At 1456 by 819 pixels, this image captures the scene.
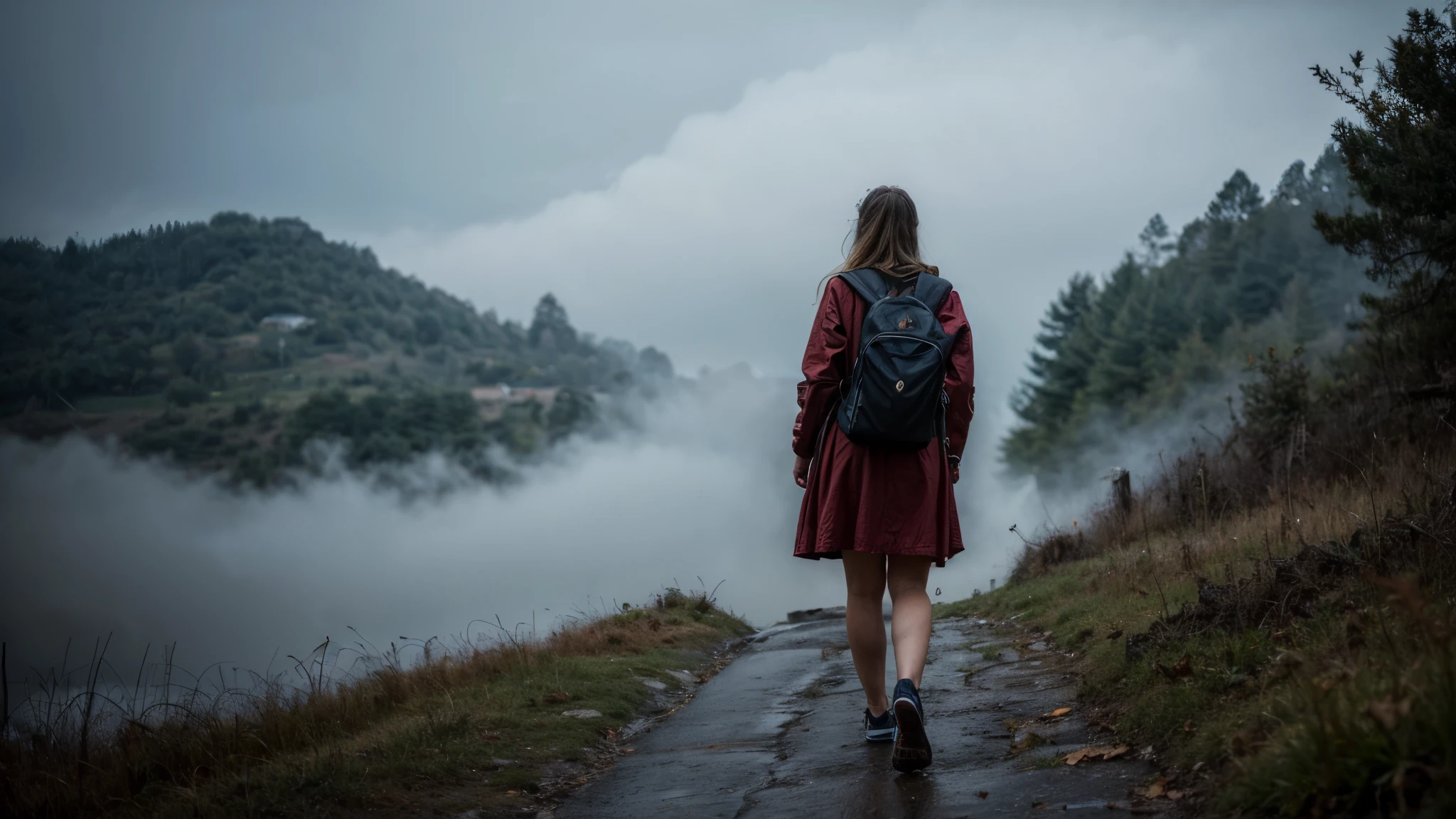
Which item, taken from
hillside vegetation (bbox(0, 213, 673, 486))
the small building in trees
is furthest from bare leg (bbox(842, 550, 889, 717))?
the small building in trees

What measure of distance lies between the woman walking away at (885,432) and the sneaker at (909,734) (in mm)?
58

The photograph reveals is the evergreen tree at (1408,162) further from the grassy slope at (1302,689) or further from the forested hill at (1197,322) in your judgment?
the forested hill at (1197,322)

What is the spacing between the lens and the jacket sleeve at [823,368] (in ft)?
14.4

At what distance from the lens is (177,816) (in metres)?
3.90

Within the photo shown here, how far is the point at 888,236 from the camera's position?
15.0 ft

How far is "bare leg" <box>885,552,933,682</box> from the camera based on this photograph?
4.28 m

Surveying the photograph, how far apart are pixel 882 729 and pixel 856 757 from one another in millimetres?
231

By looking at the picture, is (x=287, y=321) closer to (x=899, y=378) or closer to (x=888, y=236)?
(x=888, y=236)

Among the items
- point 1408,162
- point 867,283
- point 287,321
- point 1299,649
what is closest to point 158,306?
point 287,321

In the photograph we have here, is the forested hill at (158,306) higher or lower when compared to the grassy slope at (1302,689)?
higher

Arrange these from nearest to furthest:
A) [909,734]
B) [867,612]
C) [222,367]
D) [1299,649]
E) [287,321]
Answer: [1299,649] → [909,734] → [867,612] → [222,367] → [287,321]

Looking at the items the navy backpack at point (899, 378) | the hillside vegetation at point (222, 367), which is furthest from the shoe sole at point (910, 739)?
the hillside vegetation at point (222, 367)

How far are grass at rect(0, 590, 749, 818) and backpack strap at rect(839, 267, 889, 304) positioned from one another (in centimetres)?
241

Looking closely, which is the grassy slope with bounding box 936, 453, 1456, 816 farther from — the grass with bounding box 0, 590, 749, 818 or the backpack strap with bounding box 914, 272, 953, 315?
the grass with bounding box 0, 590, 749, 818
